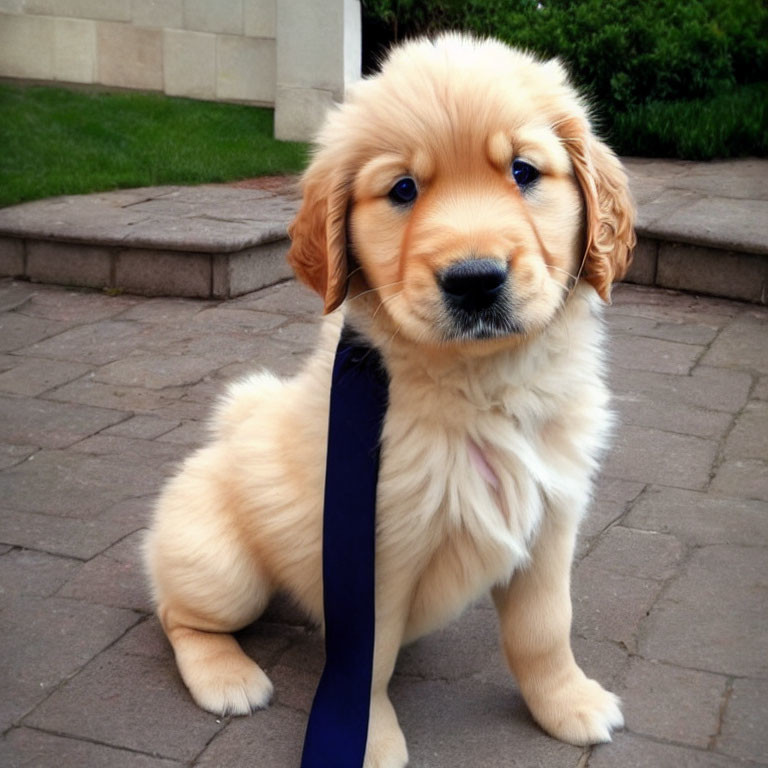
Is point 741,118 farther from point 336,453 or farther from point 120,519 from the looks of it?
point 336,453

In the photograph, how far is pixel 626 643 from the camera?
3303 millimetres

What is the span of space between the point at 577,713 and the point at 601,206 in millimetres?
1194

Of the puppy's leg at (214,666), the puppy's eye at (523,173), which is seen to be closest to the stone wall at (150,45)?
the puppy's leg at (214,666)

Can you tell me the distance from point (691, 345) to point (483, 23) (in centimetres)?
488

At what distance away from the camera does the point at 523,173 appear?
96.2 inches

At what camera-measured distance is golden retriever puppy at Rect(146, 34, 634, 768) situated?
239 centimetres

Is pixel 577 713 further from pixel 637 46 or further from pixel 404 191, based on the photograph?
pixel 637 46

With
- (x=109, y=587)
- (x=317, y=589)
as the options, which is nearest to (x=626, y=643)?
(x=317, y=589)

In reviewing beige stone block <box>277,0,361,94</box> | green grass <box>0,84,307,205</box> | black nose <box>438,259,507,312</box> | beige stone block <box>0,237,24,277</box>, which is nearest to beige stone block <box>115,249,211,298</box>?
beige stone block <box>0,237,24,277</box>

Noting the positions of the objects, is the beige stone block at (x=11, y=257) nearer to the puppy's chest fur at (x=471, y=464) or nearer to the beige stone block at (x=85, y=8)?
the beige stone block at (x=85, y=8)

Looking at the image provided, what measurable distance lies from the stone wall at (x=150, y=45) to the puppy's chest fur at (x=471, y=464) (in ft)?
26.5

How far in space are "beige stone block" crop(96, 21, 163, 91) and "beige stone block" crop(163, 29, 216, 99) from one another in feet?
0.31

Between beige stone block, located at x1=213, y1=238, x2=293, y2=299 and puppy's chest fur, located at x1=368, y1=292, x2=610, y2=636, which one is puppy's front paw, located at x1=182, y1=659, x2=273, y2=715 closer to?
puppy's chest fur, located at x1=368, y1=292, x2=610, y2=636

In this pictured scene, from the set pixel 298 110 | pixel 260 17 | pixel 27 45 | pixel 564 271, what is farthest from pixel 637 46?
pixel 564 271
